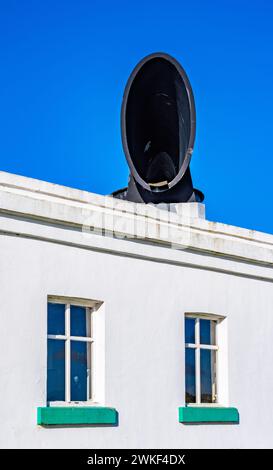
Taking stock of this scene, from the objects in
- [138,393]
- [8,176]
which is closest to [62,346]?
[138,393]

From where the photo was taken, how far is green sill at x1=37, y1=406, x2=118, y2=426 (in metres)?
9.51

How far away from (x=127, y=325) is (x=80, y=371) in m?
0.81

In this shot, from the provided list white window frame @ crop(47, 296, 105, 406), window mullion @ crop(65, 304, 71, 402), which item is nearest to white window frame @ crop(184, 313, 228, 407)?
white window frame @ crop(47, 296, 105, 406)

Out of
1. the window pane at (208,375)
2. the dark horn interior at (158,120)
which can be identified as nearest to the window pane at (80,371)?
the window pane at (208,375)

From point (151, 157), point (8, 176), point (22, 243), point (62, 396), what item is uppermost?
point (151, 157)

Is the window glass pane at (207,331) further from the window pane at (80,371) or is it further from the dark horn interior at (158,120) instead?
the dark horn interior at (158,120)

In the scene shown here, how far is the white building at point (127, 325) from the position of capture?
9570 millimetres

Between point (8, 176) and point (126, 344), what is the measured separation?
2.29m

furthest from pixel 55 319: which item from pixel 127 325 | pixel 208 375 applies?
pixel 208 375

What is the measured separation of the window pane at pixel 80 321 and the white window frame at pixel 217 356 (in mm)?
1559

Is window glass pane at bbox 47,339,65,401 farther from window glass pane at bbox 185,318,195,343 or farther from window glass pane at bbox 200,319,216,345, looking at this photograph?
window glass pane at bbox 200,319,216,345

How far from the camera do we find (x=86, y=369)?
33.7 feet

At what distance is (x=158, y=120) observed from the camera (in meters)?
13.8

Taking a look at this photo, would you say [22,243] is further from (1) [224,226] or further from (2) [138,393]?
(1) [224,226]
